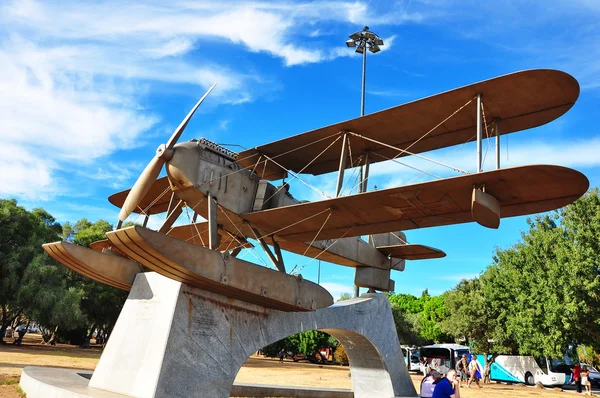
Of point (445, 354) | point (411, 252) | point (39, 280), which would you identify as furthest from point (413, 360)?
point (411, 252)

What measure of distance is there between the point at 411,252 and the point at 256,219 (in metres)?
7.02

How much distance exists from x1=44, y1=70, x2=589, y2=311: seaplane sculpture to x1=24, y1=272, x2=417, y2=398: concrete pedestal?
0.55 m

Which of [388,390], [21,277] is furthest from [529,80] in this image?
[21,277]

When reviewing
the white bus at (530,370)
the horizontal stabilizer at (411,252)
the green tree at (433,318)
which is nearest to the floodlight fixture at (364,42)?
the horizontal stabilizer at (411,252)

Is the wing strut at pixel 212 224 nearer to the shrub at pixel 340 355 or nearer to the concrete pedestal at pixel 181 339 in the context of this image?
the concrete pedestal at pixel 181 339

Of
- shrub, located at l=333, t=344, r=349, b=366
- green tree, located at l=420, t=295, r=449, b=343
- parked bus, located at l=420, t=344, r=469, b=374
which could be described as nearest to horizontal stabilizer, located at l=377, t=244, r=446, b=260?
parked bus, located at l=420, t=344, r=469, b=374

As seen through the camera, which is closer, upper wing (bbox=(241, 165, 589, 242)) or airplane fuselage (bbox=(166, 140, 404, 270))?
upper wing (bbox=(241, 165, 589, 242))

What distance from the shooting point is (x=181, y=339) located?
411 inches

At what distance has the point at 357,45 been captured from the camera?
74.5 feet

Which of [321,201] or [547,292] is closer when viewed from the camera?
[321,201]

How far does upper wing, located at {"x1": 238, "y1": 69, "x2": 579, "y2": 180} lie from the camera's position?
33.0ft

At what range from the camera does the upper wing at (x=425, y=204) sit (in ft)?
30.1

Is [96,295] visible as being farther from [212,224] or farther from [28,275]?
[212,224]

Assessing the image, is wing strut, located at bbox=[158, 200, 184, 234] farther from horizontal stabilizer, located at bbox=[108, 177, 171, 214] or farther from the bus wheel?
the bus wheel
